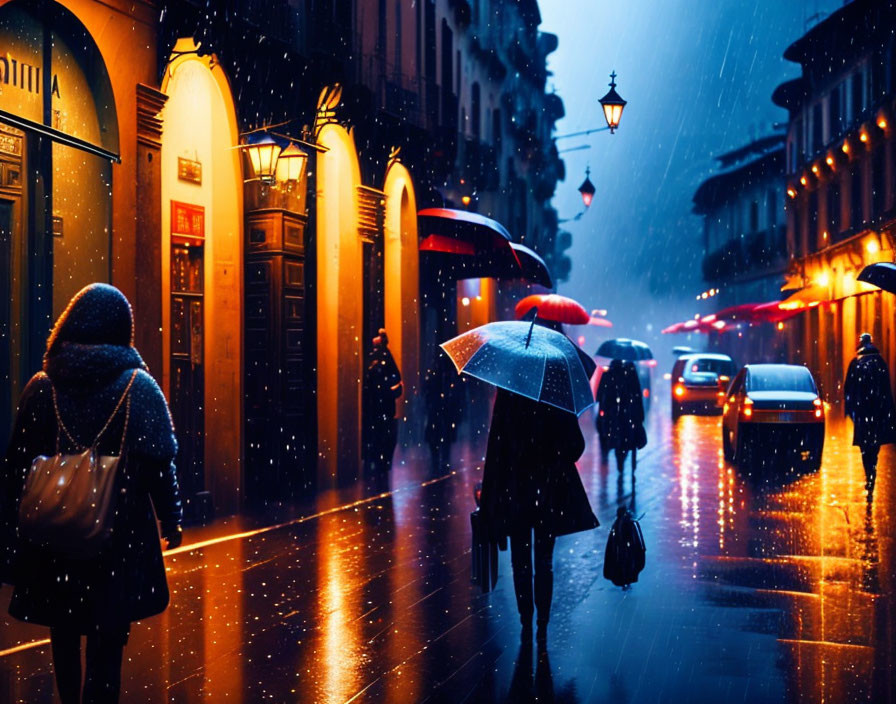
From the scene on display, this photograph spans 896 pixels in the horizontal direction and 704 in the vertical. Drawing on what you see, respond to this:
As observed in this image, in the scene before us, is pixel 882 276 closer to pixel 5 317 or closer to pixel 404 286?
pixel 404 286

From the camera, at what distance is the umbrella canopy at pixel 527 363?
22.1 feet

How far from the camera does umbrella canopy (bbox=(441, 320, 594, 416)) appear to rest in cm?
675

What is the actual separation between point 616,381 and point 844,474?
14.2ft

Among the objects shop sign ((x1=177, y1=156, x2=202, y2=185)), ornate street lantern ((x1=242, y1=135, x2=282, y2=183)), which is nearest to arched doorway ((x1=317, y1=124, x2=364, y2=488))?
ornate street lantern ((x1=242, y1=135, x2=282, y2=183))

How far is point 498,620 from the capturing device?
7727 millimetres

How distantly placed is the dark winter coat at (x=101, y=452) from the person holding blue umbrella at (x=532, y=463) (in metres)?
2.49

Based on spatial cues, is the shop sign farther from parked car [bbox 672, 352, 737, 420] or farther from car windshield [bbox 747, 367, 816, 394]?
parked car [bbox 672, 352, 737, 420]

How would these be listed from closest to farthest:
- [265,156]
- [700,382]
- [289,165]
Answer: [265,156], [289,165], [700,382]

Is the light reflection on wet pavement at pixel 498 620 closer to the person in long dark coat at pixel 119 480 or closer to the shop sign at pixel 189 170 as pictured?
the person in long dark coat at pixel 119 480

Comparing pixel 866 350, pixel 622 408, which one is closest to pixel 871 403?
pixel 866 350

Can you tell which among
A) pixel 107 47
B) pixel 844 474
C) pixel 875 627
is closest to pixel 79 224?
pixel 107 47

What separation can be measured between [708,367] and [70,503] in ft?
101

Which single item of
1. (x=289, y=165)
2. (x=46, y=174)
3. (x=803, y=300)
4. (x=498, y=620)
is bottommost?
(x=498, y=620)

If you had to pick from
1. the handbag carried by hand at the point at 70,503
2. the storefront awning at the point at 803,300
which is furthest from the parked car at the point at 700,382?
the handbag carried by hand at the point at 70,503
